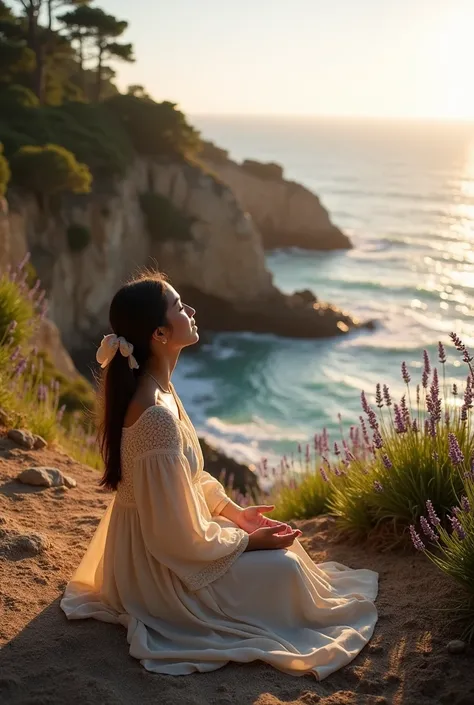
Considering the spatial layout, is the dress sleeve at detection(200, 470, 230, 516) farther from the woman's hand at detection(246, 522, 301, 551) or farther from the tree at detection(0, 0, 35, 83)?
the tree at detection(0, 0, 35, 83)

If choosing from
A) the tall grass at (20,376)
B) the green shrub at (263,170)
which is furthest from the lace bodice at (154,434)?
the green shrub at (263,170)

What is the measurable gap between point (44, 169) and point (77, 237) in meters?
2.89

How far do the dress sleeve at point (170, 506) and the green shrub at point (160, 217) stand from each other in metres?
28.5

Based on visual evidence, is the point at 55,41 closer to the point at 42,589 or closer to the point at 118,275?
the point at 118,275

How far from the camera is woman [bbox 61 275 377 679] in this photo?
3.68 meters

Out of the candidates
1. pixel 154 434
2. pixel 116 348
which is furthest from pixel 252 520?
pixel 116 348

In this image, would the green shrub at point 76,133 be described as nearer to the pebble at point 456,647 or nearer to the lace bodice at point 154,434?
the lace bodice at point 154,434

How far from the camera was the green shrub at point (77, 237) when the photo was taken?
25.7m

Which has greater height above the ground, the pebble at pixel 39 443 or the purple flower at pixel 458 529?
the purple flower at pixel 458 529

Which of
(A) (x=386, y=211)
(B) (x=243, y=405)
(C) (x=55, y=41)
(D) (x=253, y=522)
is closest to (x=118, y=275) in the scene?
(B) (x=243, y=405)

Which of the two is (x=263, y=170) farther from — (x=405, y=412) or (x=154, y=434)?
(x=154, y=434)

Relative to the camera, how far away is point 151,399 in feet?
12.4

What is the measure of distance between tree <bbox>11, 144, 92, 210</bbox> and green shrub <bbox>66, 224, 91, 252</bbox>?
1.65 m

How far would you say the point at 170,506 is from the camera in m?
3.68
